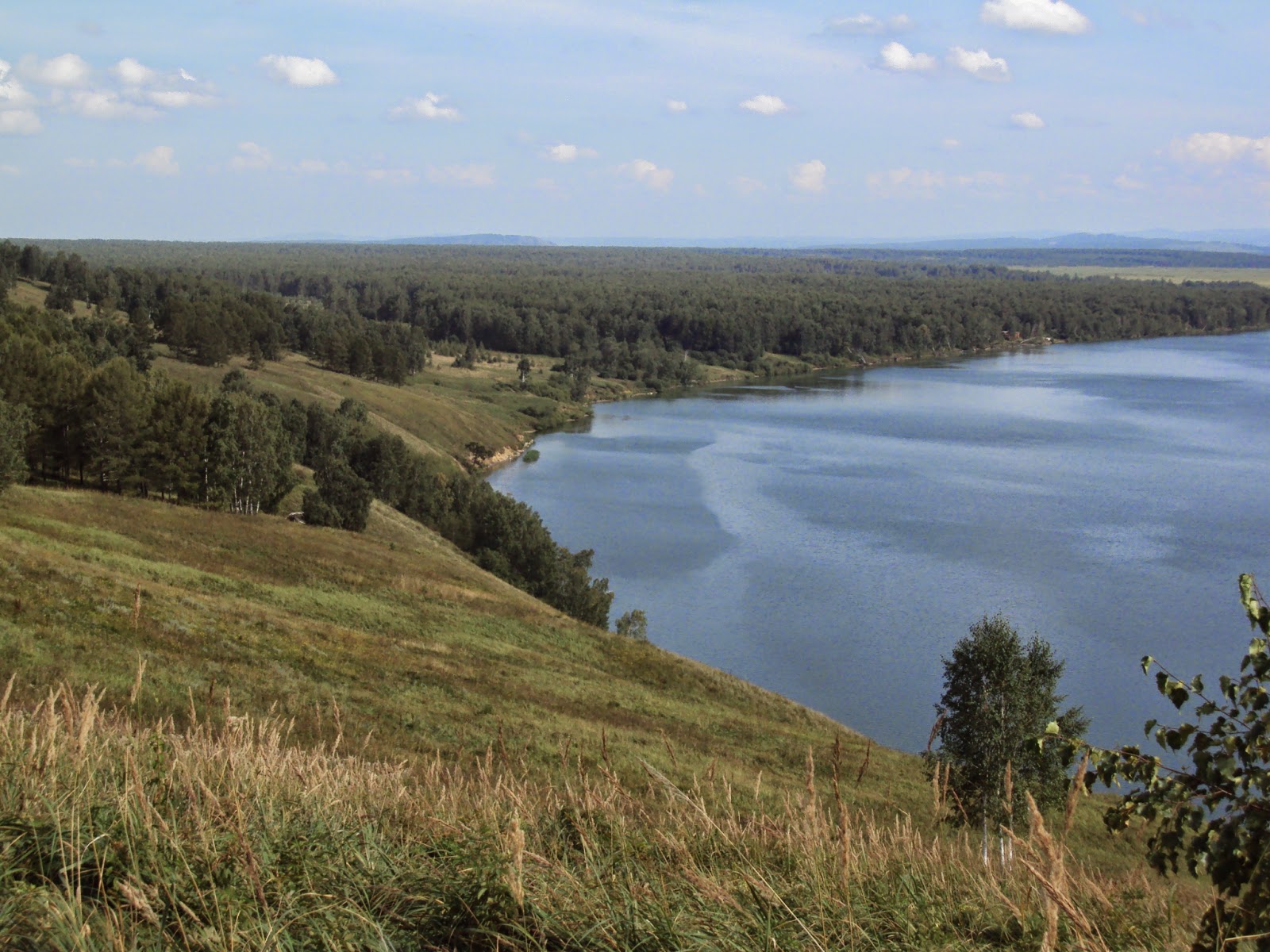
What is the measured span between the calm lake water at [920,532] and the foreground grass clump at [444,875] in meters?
22.2

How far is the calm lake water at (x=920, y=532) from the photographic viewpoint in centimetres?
2875

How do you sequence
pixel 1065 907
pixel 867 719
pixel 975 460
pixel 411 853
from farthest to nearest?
pixel 975 460
pixel 867 719
pixel 411 853
pixel 1065 907

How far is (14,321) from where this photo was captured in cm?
4728

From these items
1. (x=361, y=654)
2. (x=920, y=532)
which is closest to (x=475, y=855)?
(x=361, y=654)

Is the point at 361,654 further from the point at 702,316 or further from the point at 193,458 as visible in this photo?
the point at 702,316

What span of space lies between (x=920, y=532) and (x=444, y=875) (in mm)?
39220

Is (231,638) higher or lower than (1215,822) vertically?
lower

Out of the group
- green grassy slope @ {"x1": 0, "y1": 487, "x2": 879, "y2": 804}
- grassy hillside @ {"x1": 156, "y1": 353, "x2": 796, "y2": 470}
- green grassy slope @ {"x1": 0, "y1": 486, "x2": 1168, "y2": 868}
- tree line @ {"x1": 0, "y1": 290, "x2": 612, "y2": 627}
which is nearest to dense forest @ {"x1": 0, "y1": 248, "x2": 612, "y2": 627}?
tree line @ {"x1": 0, "y1": 290, "x2": 612, "y2": 627}

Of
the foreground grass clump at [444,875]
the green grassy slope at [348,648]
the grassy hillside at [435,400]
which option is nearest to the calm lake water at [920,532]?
the grassy hillside at [435,400]

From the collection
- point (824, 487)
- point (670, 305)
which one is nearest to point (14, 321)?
point (824, 487)

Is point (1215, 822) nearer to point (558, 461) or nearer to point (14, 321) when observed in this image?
point (14, 321)

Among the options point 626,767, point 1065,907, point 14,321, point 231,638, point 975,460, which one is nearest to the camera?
point 1065,907

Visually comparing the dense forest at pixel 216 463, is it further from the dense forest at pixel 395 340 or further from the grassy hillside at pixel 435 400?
the grassy hillside at pixel 435 400

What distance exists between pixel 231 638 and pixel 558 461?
44.2 m
